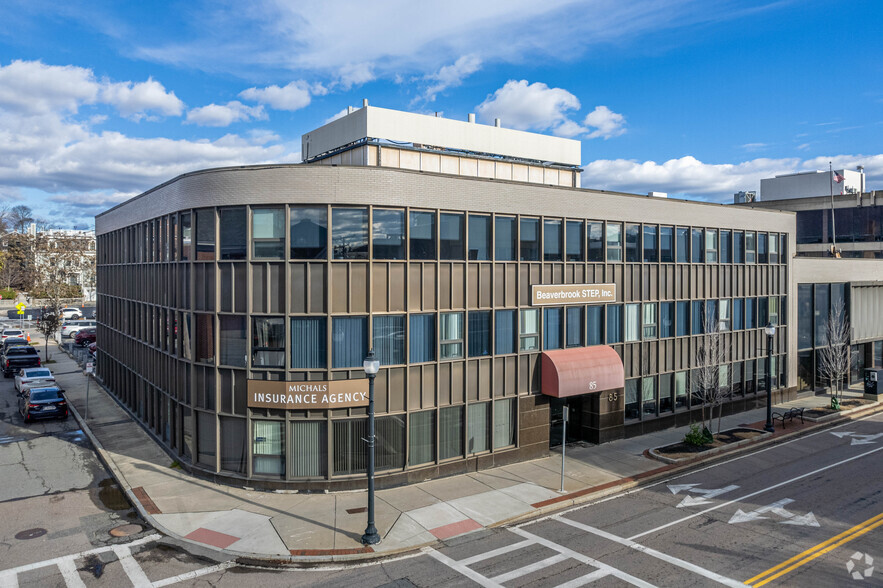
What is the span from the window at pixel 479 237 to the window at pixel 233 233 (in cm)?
769

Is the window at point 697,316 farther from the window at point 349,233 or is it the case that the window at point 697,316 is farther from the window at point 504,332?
the window at point 349,233

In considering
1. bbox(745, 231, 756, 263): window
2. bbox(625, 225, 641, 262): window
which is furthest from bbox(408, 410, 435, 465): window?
bbox(745, 231, 756, 263): window

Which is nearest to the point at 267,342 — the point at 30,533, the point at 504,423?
the point at 30,533

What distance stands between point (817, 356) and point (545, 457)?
22.7 m

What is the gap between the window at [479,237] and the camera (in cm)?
2017

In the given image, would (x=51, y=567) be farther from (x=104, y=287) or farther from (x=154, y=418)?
(x=104, y=287)

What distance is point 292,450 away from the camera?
1798 cm

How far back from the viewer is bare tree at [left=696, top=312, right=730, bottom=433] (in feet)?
81.9

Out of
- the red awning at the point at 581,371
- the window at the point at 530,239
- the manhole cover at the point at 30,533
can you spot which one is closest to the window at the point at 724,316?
the red awning at the point at 581,371

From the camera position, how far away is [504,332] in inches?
829

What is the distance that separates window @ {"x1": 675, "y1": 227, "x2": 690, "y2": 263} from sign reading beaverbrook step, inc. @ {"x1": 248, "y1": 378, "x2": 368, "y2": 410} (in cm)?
1696

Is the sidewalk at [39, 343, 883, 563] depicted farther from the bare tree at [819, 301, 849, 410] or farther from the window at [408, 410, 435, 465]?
the bare tree at [819, 301, 849, 410]

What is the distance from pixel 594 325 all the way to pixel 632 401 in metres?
4.21

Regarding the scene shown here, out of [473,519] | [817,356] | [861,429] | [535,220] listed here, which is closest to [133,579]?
[473,519]
